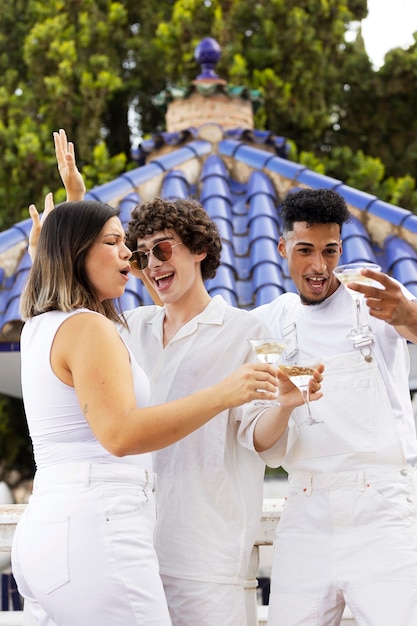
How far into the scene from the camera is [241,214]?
741 cm

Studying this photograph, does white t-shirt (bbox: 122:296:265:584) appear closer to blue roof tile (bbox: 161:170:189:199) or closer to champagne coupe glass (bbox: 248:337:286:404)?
champagne coupe glass (bbox: 248:337:286:404)

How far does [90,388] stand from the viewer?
229 cm

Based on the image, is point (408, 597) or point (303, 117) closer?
point (408, 597)

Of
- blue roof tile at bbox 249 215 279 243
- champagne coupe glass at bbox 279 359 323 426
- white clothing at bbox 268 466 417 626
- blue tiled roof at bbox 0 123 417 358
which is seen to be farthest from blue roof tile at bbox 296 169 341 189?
champagne coupe glass at bbox 279 359 323 426

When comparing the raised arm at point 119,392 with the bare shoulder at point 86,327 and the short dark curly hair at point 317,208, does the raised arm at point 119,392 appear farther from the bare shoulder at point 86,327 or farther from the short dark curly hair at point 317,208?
the short dark curly hair at point 317,208

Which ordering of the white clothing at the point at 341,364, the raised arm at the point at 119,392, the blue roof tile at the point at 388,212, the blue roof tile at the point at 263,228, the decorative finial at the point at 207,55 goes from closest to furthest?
the raised arm at the point at 119,392
the white clothing at the point at 341,364
the blue roof tile at the point at 263,228
the blue roof tile at the point at 388,212
the decorative finial at the point at 207,55

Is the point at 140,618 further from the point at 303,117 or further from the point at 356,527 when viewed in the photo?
the point at 303,117

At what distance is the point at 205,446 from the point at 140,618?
67 centimetres

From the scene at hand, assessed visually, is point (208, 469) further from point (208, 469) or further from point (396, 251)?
point (396, 251)

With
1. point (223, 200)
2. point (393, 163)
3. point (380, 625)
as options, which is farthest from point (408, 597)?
point (393, 163)

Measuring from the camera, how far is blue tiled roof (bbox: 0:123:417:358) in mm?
6492

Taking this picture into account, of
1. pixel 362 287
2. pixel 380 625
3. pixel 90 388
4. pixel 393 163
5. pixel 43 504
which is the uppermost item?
pixel 393 163

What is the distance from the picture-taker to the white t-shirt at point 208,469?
9.00 ft

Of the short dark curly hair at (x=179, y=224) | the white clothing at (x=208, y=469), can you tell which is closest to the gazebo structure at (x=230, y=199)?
the short dark curly hair at (x=179, y=224)
